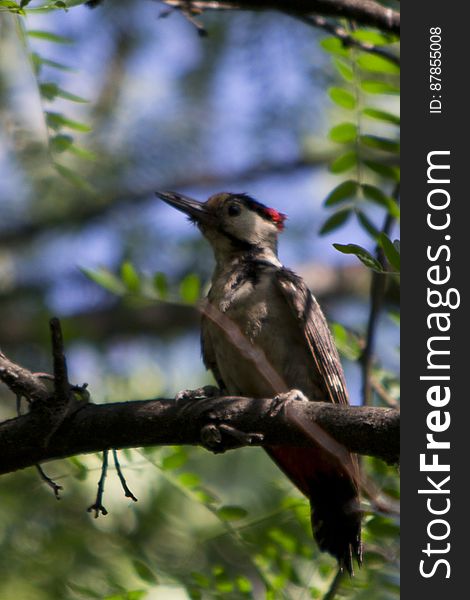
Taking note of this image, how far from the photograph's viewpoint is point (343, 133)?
200 inches

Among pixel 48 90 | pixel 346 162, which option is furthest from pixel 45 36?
pixel 346 162

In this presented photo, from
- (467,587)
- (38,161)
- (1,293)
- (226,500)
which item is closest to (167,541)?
(226,500)

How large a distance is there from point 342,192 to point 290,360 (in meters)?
0.90

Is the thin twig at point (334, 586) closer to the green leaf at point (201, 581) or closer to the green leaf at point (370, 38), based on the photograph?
the green leaf at point (201, 581)

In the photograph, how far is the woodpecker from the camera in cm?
463

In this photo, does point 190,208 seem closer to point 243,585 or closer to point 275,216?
point 275,216

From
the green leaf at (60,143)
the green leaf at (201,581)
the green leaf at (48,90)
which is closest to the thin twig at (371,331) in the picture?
the green leaf at (201,581)

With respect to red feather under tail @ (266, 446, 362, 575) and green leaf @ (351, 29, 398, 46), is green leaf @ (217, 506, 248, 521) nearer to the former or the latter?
red feather under tail @ (266, 446, 362, 575)

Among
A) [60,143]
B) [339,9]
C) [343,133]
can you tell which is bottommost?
[60,143]

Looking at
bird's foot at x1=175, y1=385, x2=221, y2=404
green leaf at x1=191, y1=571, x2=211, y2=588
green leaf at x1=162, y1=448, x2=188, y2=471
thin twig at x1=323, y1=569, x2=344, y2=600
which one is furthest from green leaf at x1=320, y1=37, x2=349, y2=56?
green leaf at x1=191, y1=571, x2=211, y2=588

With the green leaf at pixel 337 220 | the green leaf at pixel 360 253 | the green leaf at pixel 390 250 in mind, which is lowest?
the green leaf at pixel 360 253

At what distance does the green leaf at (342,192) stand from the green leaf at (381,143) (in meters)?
0.21

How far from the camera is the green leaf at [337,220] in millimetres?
5098

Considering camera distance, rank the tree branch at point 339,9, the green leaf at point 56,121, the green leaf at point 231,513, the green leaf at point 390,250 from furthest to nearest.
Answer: the tree branch at point 339,9
the green leaf at point 56,121
the green leaf at point 231,513
the green leaf at point 390,250
